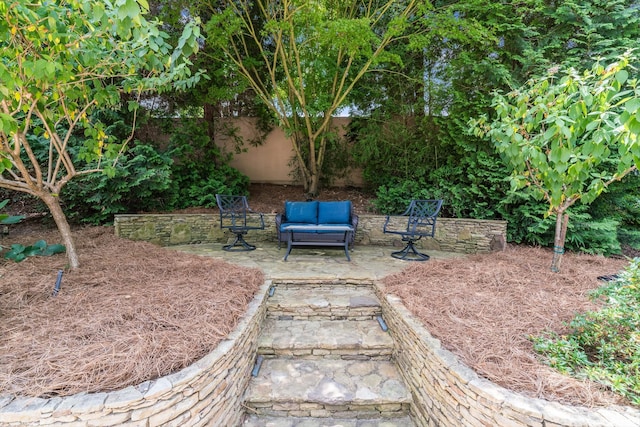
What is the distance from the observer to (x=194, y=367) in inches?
71.5

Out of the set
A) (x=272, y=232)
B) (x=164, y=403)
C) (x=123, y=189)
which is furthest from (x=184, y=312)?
(x=123, y=189)

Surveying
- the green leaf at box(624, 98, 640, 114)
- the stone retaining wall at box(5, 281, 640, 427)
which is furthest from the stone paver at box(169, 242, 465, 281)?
the green leaf at box(624, 98, 640, 114)

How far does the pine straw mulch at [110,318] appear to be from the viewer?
66.9 inches

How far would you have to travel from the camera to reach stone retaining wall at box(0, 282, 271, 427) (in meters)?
1.46

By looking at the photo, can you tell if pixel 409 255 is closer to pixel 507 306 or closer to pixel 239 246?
pixel 507 306

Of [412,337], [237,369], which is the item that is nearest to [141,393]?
[237,369]

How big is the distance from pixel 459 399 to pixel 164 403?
163 cm

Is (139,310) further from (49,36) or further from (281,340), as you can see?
(49,36)

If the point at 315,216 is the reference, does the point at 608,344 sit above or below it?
below

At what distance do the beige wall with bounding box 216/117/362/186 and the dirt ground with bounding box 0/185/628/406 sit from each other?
11.2ft

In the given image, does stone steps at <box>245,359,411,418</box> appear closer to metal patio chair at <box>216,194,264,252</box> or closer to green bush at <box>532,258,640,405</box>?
green bush at <box>532,258,640,405</box>

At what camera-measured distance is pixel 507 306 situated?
2.68 m

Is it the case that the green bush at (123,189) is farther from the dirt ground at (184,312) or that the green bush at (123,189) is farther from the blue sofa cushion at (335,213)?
the blue sofa cushion at (335,213)

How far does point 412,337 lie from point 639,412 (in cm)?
122
